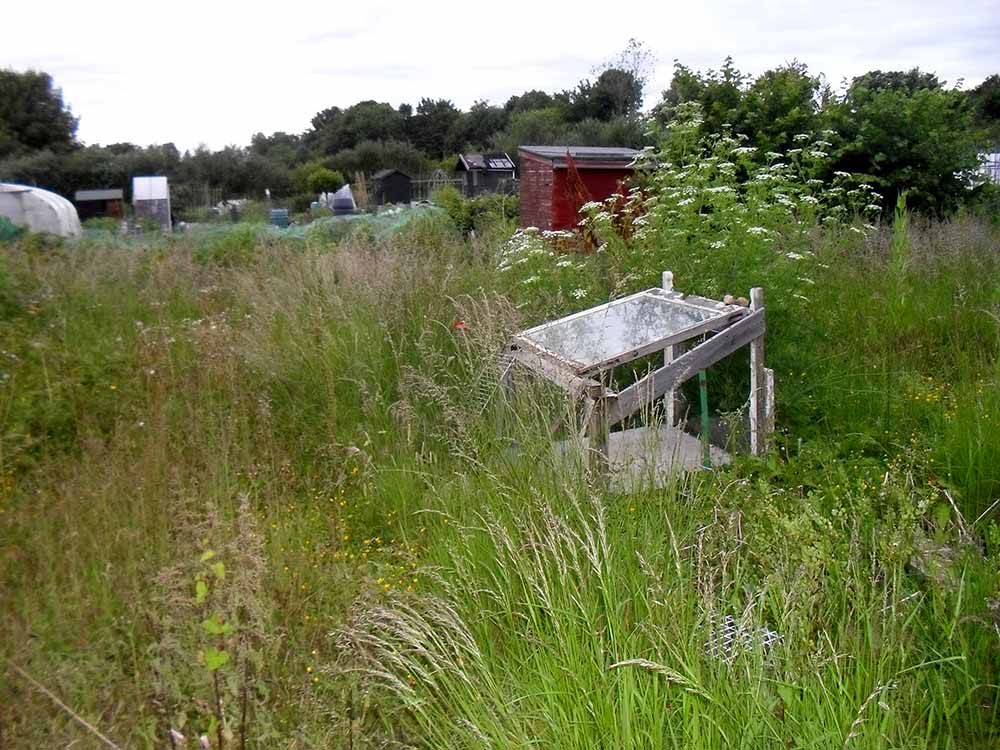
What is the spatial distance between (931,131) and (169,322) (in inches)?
482

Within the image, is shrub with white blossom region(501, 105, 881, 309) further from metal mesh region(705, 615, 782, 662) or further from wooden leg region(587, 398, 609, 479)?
metal mesh region(705, 615, 782, 662)

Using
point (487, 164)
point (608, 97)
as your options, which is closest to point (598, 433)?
point (487, 164)

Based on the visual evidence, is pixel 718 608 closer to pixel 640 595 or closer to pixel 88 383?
pixel 640 595

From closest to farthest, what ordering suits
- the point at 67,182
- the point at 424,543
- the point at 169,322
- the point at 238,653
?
the point at 238,653, the point at 424,543, the point at 169,322, the point at 67,182

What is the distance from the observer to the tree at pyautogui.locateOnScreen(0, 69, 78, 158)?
157 ft

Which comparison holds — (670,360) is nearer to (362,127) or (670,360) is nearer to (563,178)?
(563,178)

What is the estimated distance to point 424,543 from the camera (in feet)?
12.9

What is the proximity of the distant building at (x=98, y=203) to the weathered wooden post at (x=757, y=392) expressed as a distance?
113ft

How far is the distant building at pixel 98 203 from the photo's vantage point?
117ft

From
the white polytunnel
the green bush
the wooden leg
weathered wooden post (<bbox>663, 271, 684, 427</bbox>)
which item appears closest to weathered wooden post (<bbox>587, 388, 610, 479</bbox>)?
the wooden leg

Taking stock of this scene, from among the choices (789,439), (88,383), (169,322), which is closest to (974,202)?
(789,439)

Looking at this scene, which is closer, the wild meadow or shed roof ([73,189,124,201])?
the wild meadow

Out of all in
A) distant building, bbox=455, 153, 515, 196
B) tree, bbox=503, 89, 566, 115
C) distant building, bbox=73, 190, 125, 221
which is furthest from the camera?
tree, bbox=503, 89, 566, 115

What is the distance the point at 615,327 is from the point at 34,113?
173ft
